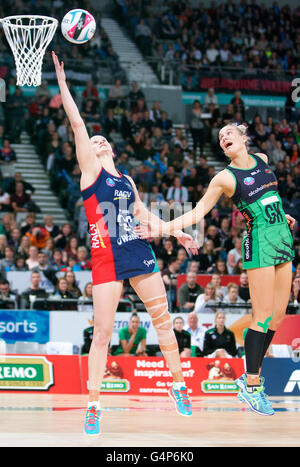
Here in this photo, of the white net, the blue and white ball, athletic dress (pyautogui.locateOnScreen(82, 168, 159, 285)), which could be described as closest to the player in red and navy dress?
athletic dress (pyautogui.locateOnScreen(82, 168, 159, 285))

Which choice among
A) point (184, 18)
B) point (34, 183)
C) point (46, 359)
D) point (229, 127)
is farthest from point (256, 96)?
point (229, 127)

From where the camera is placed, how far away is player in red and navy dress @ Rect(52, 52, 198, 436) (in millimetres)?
7098

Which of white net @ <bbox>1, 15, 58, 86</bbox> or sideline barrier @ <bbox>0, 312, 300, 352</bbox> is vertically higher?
white net @ <bbox>1, 15, 58, 86</bbox>

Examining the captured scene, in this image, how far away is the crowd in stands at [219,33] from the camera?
2706 centimetres

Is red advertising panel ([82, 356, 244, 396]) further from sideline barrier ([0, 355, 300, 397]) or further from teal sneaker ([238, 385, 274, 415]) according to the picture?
teal sneaker ([238, 385, 274, 415])

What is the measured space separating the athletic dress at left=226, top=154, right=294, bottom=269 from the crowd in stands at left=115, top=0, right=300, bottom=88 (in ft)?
61.2

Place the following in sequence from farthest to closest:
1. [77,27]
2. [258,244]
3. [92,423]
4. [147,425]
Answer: [77,27] → [258,244] → [147,425] → [92,423]

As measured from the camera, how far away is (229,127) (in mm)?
7848

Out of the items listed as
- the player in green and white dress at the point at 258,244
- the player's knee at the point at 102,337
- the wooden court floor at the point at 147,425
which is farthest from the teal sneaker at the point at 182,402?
the player's knee at the point at 102,337

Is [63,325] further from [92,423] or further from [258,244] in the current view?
[92,423]

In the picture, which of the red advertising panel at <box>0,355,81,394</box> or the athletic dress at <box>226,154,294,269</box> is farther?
the red advertising panel at <box>0,355,81,394</box>

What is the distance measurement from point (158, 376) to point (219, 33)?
19.2 metres

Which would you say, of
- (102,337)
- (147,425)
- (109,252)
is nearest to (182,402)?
(147,425)

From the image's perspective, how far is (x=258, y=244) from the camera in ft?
24.8
